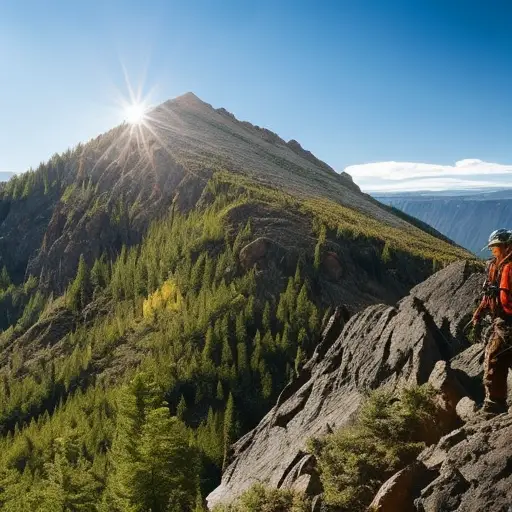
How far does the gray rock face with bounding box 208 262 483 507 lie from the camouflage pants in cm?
655

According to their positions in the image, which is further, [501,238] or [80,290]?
[80,290]

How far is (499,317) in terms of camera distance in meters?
15.9

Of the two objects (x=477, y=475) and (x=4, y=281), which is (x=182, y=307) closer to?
(x=477, y=475)

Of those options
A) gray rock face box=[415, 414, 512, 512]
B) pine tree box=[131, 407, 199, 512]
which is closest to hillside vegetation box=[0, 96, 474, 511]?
pine tree box=[131, 407, 199, 512]

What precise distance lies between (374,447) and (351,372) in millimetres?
12251

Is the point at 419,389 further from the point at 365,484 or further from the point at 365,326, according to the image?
the point at 365,326

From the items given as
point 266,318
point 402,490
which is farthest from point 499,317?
point 266,318

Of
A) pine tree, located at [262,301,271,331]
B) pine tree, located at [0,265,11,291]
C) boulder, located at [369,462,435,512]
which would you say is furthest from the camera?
pine tree, located at [0,265,11,291]

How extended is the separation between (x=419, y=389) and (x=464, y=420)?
82.2 inches

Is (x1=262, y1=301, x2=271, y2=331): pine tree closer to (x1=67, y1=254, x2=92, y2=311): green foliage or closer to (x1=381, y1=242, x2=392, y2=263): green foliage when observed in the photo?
(x1=381, y1=242, x2=392, y2=263): green foliage

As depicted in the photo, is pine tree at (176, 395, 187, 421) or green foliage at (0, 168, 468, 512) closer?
green foliage at (0, 168, 468, 512)

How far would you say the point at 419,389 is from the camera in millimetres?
19766

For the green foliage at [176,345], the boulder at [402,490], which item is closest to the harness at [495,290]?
the boulder at [402,490]

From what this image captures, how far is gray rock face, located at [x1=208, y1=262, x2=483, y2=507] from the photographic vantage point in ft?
82.8
